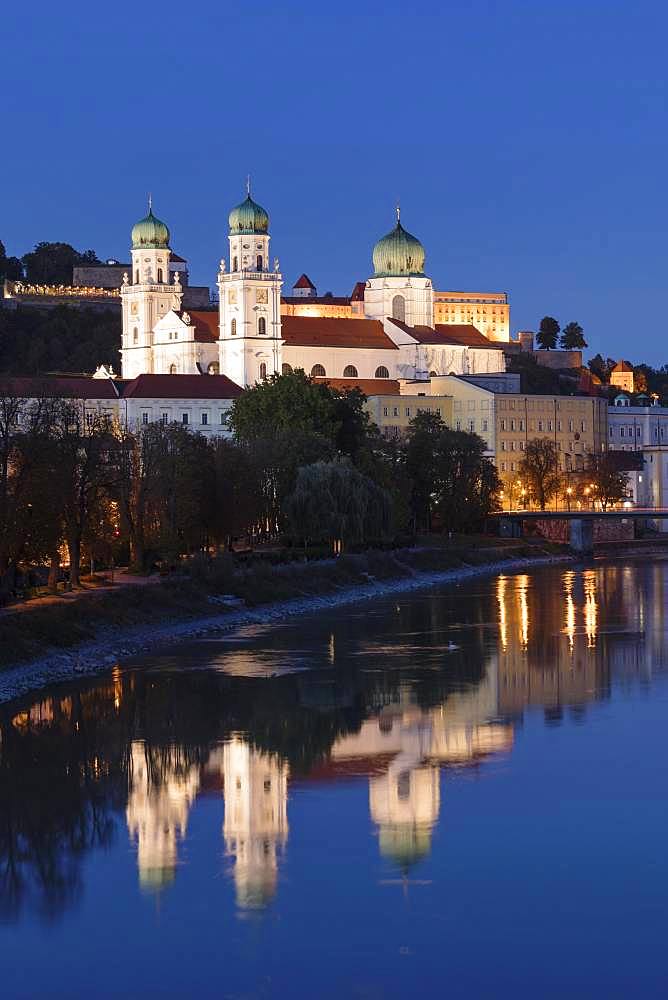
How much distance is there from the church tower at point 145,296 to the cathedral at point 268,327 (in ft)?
0.22

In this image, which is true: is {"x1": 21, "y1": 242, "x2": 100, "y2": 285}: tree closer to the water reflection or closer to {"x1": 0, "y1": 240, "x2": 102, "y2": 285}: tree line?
{"x1": 0, "y1": 240, "x2": 102, "y2": 285}: tree line

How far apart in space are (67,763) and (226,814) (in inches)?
180

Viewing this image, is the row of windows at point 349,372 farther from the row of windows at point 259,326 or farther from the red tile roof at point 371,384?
the row of windows at point 259,326

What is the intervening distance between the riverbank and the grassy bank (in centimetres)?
3

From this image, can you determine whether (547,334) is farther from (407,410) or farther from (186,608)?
(186,608)

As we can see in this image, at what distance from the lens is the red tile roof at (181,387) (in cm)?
11012

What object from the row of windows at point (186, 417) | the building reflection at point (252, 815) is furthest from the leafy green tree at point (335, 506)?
the building reflection at point (252, 815)

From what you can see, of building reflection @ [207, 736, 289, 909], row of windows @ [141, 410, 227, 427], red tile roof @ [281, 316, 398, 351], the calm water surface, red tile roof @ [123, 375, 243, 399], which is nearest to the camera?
the calm water surface

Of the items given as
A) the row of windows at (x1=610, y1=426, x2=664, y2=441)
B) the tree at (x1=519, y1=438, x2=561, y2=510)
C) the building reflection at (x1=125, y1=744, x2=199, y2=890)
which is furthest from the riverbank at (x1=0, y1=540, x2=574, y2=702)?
the row of windows at (x1=610, y1=426, x2=664, y2=441)

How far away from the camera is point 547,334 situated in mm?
177375

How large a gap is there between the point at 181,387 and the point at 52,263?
61.2 meters

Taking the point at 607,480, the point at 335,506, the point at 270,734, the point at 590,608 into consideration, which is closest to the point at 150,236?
the point at 607,480

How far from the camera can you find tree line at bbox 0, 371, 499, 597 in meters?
46.0

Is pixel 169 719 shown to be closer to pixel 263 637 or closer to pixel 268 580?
pixel 263 637
